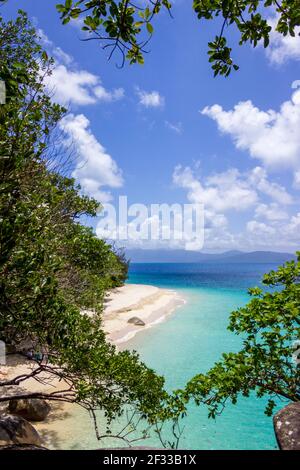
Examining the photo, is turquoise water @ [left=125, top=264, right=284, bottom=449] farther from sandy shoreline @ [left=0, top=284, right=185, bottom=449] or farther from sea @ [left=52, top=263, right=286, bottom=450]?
sandy shoreline @ [left=0, top=284, right=185, bottom=449]

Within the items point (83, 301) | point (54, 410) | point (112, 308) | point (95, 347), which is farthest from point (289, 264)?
point (112, 308)

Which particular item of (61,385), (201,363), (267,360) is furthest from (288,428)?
(201,363)

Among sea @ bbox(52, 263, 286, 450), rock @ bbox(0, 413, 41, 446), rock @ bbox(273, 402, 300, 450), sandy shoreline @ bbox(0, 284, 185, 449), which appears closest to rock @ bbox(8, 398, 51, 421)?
sandy shoreline @ bbox(0, 284, 185, 449)

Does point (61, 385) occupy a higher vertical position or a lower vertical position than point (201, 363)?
higher

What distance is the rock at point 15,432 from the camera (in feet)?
29.6

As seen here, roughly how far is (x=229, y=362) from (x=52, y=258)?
426 centimetres

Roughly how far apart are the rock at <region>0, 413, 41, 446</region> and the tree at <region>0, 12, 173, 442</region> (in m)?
0.72

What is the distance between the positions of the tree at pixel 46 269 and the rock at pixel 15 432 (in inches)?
28.2

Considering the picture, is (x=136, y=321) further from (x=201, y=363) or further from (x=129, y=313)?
(x=201, y=363)

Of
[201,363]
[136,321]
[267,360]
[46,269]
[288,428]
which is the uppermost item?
[46,269]

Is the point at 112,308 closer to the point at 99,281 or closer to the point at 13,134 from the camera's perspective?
the point at 99,281

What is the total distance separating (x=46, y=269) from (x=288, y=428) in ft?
17.2

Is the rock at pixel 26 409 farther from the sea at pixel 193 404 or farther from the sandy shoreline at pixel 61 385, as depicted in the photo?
the sea at pixel 193 404

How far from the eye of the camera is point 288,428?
5641 millimetres
